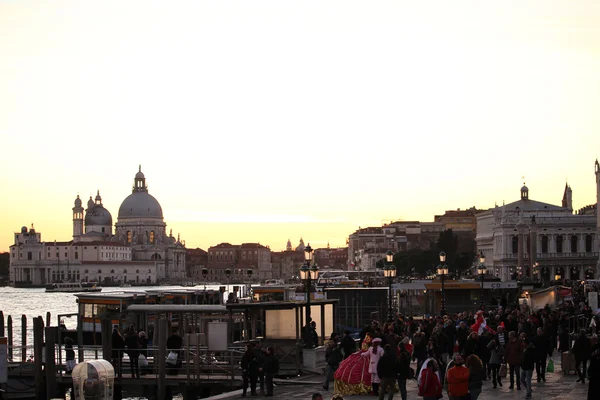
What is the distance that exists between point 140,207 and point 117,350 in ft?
576

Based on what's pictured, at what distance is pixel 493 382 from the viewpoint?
1722 cm

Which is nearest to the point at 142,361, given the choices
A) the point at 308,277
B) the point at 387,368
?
the point at 308,277

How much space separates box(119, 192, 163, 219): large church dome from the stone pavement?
177m

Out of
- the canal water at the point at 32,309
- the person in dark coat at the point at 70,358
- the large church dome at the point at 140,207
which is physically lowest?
the canal water at the point at 32,309

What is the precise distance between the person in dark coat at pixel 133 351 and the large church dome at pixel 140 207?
175509 mm

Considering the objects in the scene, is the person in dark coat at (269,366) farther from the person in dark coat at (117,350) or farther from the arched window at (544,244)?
the arched window at (544,244)

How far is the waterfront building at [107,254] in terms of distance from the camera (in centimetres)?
18788

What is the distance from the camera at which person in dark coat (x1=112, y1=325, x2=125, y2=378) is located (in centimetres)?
2025

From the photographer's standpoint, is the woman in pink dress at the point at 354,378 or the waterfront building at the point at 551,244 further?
the waterfront building at the point at 551,244

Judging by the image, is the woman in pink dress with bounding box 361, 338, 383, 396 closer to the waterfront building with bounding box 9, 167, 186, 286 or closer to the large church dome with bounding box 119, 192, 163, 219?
the waterfront building with bounding box 9, 167, 186, 286

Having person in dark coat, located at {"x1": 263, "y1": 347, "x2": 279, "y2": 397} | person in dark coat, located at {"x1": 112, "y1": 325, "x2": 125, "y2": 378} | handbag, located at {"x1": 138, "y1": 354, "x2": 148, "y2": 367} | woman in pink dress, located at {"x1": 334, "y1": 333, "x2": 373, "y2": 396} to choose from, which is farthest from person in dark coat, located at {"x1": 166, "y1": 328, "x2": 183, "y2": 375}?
woman in pink dress, located at {"x1": 334, "y1": 333, "x2": 373, "y2": 396}

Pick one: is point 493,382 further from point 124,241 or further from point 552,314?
point 124,241

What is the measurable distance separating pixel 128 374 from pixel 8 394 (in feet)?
8.54

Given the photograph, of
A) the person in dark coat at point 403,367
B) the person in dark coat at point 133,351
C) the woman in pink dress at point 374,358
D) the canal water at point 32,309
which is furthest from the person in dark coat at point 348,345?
the canal water at point 32,309
